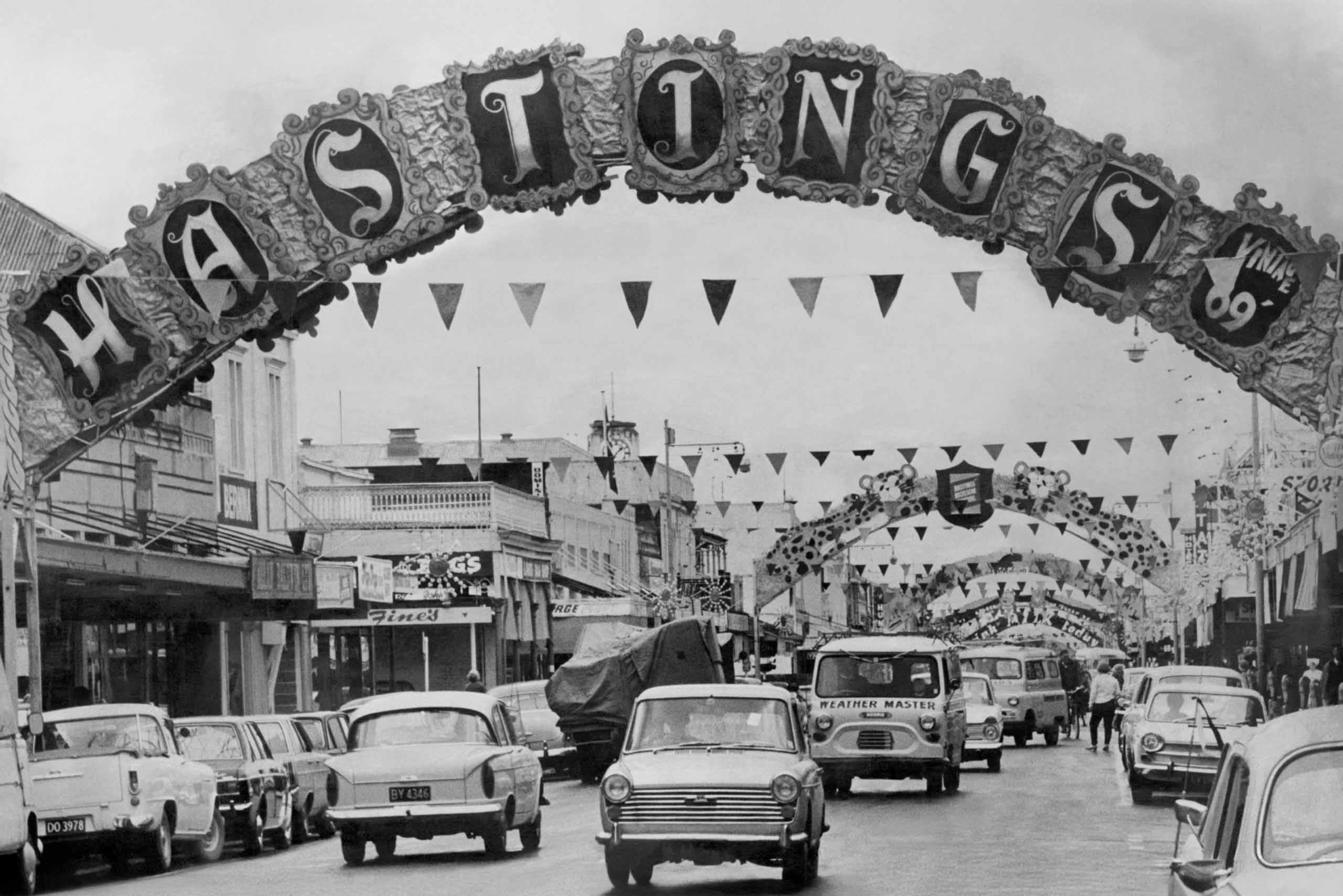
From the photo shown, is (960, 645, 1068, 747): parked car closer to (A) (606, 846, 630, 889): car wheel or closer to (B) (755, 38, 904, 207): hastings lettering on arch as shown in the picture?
(B) (755, 38, 904, 207): hastings lettering on arch

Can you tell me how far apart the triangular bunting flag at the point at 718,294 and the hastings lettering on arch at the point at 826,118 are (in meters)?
1.05

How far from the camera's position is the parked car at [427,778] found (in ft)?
71.7

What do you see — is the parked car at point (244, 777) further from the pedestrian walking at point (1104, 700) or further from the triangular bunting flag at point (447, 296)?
the pedestrian walking at point (1104, 700)

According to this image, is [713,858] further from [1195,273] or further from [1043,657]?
[1043,657]

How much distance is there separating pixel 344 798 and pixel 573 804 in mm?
11323

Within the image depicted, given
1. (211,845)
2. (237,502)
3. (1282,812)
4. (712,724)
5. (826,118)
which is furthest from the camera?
(237,502)

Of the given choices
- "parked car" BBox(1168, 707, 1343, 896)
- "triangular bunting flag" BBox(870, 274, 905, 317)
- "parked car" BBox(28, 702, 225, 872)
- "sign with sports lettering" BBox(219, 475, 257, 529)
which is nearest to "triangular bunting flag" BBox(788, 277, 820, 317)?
"triangular bunting flag" BBox(870, 274, 905, 317)

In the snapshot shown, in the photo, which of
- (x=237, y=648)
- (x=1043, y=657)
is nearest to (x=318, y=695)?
(x=237, y=648)

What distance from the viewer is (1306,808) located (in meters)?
8.24

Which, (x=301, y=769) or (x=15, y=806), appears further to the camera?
(x=301, y=769)

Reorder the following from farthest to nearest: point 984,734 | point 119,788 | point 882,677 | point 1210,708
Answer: point 984,734 → point 882,677 → point 1210,708 → point 119,788

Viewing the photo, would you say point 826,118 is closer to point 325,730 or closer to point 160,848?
point 160,848

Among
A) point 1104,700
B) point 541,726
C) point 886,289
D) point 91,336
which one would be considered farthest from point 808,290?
point 1104,700

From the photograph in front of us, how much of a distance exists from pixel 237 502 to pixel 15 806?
2673cm
